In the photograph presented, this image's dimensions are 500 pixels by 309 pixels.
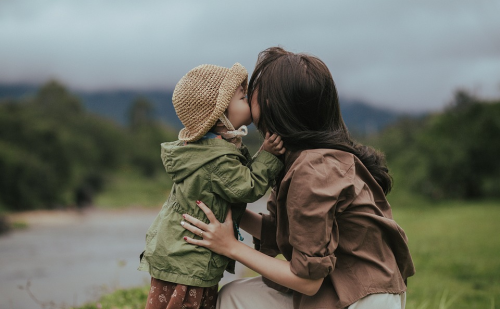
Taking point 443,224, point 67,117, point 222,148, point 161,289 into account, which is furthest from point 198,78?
point 67,117

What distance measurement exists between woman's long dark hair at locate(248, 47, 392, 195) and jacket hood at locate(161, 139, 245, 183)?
0.20m

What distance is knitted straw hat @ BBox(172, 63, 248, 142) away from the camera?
7.61 ft

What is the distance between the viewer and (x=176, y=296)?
7.50ft

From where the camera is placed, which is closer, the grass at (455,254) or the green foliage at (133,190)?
the grass at (455,254)

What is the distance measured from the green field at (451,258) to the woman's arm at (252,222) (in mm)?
1756

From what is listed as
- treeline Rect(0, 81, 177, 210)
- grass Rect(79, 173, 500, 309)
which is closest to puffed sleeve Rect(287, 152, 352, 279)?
grass Rect(79, 173, 500, 309)

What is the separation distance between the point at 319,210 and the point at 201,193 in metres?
0.57

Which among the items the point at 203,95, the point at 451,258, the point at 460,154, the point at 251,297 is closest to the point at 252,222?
the point at 251,297

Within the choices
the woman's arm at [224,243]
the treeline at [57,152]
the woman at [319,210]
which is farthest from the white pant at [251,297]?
the treeline at [57,152]

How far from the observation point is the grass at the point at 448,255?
5.09m

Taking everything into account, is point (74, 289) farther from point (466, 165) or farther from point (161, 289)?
point (466, 165)

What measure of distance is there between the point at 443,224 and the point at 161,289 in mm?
12829

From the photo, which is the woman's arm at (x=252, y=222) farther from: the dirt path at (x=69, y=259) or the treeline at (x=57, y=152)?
the treeline at (x=57, y=152)

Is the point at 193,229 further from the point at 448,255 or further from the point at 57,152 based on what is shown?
the point at 57,152
